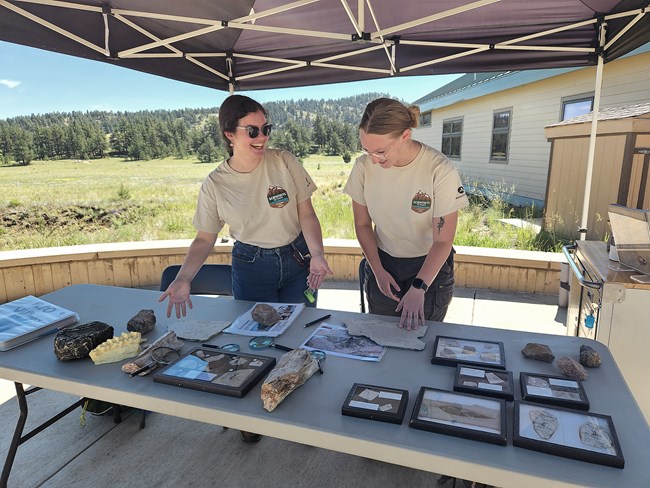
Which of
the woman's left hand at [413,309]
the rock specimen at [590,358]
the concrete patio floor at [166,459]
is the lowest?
the concrete patio floor at [166,459]

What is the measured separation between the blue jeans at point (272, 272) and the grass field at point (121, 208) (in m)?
3.63

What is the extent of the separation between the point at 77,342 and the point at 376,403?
1.06 metres

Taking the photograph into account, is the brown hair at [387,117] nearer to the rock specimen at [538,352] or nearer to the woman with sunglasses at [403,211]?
the woman with sunglasses at [403,211]

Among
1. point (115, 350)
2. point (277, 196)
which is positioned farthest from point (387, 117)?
point (115, 350)

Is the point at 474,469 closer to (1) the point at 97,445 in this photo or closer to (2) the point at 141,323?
(2) the point at 141,323

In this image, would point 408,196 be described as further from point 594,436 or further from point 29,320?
point 29,320

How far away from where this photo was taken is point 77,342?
4.73ft

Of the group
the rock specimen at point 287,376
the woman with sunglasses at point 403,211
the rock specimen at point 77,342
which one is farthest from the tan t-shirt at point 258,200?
the rock specimen at point 287,376

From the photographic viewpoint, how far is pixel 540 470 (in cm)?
87

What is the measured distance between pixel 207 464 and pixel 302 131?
71.7 feet

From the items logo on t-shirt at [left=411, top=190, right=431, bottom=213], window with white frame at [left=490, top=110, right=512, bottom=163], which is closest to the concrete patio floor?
A: logo on t-shirt at [left=411, top=190, right=431, bottom=213]

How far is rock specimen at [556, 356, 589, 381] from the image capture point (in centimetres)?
122

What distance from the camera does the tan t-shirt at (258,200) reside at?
1.94 meters

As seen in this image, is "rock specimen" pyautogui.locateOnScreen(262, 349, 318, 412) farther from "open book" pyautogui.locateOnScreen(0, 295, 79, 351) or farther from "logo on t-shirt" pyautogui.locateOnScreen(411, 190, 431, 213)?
"open book" pyautogui.locateOnScreen(0, 295, 79, 351)
